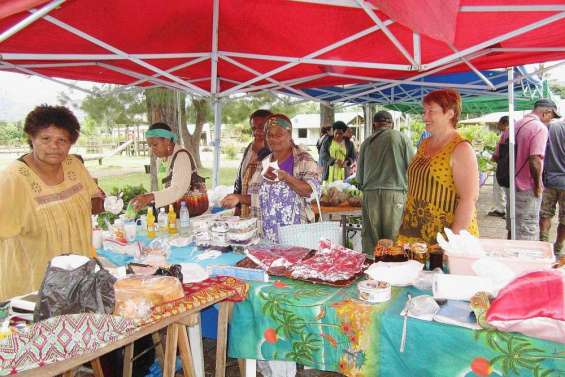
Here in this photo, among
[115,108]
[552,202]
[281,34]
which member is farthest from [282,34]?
[115,108]

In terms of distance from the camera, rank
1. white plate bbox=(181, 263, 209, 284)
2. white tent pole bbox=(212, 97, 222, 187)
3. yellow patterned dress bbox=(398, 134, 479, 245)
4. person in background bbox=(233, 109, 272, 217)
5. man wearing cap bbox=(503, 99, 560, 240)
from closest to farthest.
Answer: white plate bbox=(181, 263, 209, 284), yellow patterned dress bbox=(398, 134, 479, 245), person in background bbox=(233, 109, 272, 217), man wearing cap bbox=(503, 99, 560, 240), white tent pole bbox=(212, 97, 222, 187)

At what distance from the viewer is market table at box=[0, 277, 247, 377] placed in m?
1.32

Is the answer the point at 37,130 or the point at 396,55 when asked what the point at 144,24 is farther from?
the point at 396,55

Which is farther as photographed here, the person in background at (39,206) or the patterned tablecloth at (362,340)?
the person in background at (39,206)

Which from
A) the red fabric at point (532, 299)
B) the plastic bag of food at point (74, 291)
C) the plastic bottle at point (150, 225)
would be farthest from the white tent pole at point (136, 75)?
the red fabric at point (532, 299)

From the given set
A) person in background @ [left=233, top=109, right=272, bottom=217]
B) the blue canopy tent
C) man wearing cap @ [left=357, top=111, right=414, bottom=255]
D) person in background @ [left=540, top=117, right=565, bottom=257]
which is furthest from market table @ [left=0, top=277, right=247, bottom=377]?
person in background @ [left=540, top=117, right=565, bottom=257]

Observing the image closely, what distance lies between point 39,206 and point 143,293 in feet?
2.85

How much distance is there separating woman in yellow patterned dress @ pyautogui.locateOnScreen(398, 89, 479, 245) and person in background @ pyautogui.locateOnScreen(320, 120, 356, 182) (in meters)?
4.29

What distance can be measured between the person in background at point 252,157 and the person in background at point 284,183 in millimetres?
568

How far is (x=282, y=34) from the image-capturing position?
3.12 metres

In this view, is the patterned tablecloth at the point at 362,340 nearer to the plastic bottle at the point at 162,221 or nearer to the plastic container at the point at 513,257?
the plastic container at the point at 513,257

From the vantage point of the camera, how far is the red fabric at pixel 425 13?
1.70m

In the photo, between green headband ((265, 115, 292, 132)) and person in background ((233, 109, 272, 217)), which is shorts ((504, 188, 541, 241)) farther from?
green headband ((265, 115, 292, 132))

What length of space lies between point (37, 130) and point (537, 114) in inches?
203
